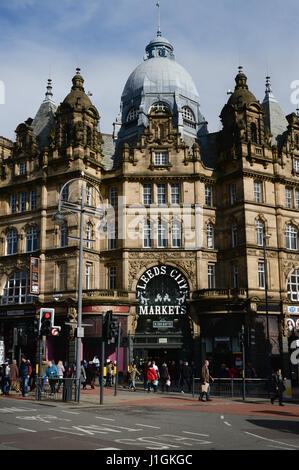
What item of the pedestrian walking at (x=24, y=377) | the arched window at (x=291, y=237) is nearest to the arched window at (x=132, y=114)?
the arched window at (x=291, y=237)

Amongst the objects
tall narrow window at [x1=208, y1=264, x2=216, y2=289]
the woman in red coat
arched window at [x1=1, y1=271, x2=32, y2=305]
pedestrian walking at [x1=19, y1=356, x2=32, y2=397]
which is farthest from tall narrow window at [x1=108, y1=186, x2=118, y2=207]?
pedestrian walking at [x1=19, y1=356, x2=32, y2=397]

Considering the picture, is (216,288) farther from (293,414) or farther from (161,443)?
(161,443)

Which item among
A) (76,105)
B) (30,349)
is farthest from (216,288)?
(76,105)

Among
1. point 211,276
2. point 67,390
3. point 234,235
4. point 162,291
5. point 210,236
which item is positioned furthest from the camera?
point 210,236

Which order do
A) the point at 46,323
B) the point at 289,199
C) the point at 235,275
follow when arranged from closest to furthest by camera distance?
1. the point at 46,323
2. the point at 235,275
3. the point at 289,199

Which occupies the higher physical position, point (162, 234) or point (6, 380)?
point (162, 234)

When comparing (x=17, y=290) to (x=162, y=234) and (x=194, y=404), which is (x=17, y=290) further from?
(x=194, y=404)

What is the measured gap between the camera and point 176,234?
45250 millimetres

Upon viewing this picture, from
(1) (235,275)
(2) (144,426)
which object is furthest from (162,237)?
(2) (144,426)

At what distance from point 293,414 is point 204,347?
2124cm

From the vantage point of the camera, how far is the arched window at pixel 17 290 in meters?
45.8

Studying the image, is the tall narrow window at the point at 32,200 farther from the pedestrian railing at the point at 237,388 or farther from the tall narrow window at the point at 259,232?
the pedestrian railing at the point at 237,388

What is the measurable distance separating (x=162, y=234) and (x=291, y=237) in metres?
11.4

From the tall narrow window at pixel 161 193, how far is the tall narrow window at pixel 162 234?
6.19ft
